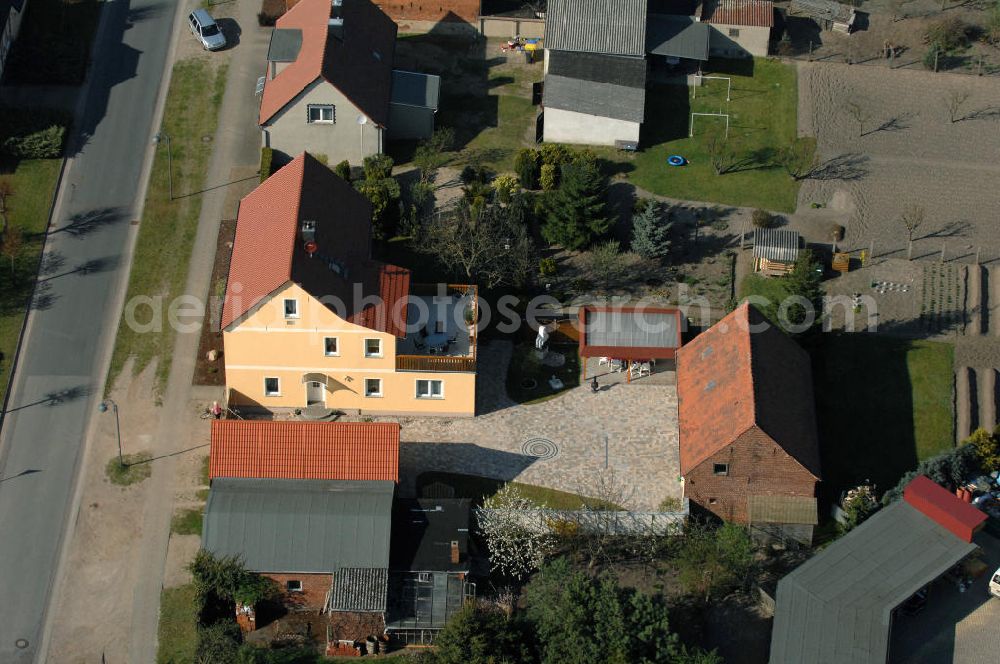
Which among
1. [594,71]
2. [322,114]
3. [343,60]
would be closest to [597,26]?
[594,71]

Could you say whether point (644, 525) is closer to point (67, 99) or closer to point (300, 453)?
point (300, 453)

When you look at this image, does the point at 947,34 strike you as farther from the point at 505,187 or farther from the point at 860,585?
the point at 860,585

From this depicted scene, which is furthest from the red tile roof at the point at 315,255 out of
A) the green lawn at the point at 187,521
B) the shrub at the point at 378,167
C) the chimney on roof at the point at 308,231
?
the green lawn at the point at 187,521

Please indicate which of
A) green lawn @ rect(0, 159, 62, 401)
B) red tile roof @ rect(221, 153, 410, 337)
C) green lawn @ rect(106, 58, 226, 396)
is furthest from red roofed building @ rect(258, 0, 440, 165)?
green lawn @ rect(0, 159, 62, 401)

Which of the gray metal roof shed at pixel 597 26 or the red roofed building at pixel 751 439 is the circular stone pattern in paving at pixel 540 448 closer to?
the red roofed building at pixel 751 439

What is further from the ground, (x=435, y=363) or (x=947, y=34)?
(x=947, y=34)

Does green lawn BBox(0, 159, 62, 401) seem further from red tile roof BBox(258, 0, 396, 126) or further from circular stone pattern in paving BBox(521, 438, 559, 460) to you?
circular stone pattern in paving BBox(521, 438, 559, 460)
